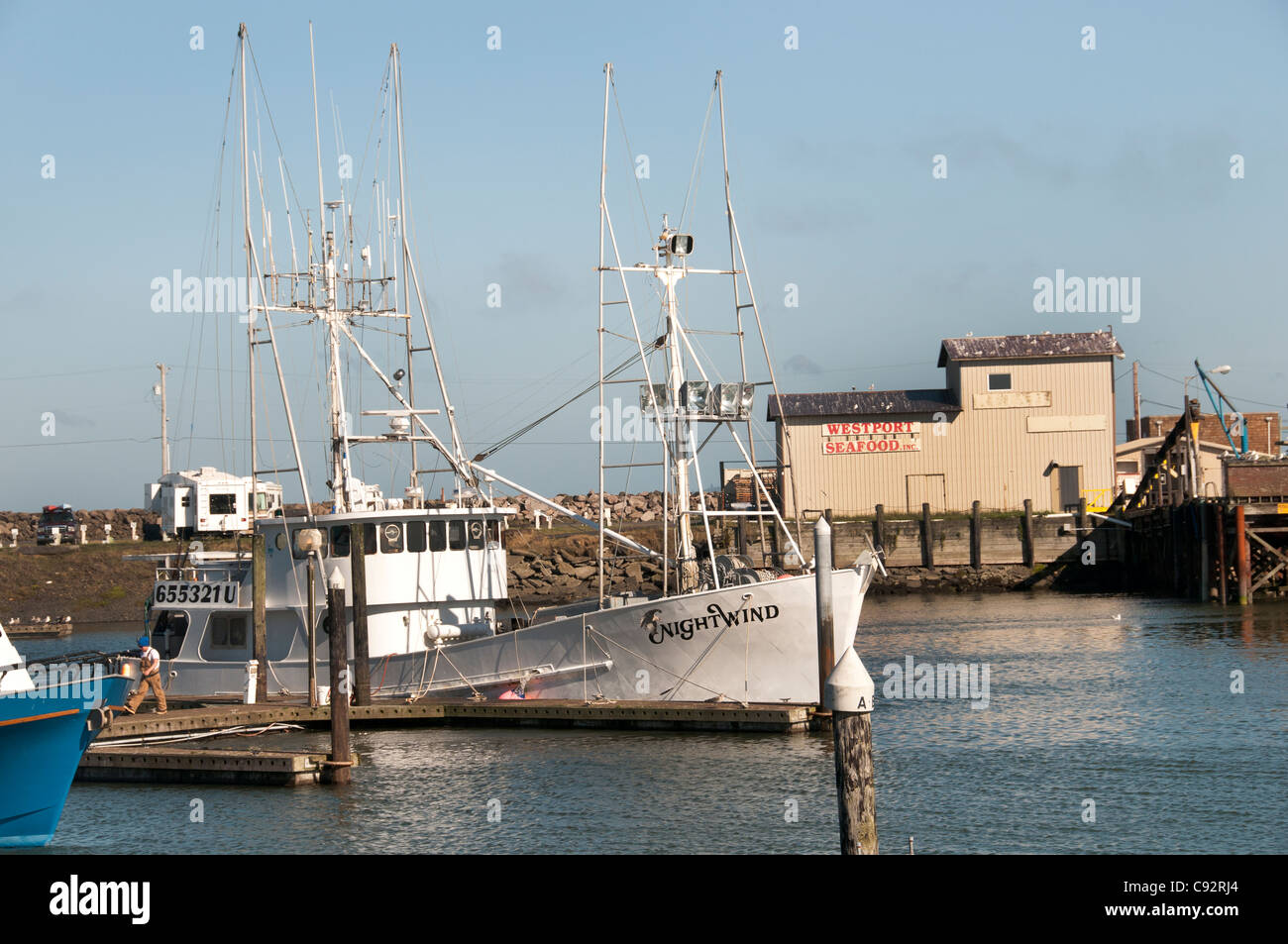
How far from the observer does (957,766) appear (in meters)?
19.4

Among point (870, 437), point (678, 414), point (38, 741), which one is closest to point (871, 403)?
point (870, 437)

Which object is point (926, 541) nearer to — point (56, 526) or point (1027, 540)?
point (1027, 540)

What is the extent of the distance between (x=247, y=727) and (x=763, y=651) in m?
9.07

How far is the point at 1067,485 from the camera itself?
5412 centimetres

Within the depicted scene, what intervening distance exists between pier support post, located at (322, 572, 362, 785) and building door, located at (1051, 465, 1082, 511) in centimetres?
4085

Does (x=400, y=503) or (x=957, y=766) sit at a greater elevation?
(x=400, y=503)

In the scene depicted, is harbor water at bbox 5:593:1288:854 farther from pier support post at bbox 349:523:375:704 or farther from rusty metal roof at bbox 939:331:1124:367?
rusty metal roof at bbox 939:331:1124:367

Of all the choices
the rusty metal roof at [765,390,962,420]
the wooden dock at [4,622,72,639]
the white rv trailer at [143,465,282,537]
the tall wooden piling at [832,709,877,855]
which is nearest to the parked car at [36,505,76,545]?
the white rv trailer at [143,465,282,537]

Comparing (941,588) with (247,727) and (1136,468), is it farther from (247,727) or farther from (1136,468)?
(247,727)

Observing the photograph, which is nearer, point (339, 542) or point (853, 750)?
point (853, 750)

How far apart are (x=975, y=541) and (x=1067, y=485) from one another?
5.01 meters
